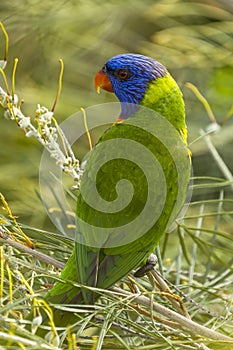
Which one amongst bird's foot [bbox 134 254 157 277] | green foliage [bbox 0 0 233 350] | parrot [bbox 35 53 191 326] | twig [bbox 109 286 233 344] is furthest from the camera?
green foliage [bbox 0 0 233 350]

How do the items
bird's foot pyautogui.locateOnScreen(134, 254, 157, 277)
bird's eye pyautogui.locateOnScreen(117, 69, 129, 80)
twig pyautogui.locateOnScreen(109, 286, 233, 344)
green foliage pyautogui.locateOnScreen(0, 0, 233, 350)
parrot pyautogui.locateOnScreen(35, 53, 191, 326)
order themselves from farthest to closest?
1. green foliage pyautogui.locateOnScreen(0, 0, 233, 350)
2. bird's eye pyautogui.locateOnScreen(117, 69, 129, 80)
3. bird's foot pyautogui.locateOnScreen(134, 254, 157, 277)
4. parrot pyautogui.locateOnScreen(35, 53, 191, 326)
5. twig pyautogui.locateOnScreen(109, 286, 233, 344)

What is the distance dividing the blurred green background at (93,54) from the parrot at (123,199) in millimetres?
782

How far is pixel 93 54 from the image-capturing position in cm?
294

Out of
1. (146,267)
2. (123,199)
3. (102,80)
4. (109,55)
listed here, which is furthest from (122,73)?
(109,55)

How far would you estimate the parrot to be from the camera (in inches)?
62.6

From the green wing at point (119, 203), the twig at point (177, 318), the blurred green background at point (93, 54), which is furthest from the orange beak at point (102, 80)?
the twig at point (177, 318)

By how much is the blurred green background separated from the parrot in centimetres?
78

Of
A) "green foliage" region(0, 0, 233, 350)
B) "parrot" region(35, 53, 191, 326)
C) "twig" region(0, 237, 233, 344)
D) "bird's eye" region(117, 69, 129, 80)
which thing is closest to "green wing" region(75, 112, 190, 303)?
"parrot" region(35, 53, 191, 326)

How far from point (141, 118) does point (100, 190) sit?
353mm

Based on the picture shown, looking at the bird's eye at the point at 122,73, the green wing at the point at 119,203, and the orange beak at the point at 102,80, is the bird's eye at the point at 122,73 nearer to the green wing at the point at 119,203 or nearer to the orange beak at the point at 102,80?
Result: the orange beak at the point at 102,80

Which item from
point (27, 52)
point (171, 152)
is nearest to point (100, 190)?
point (171, 152)

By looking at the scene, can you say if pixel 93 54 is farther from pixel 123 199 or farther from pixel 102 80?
pixel 123 199

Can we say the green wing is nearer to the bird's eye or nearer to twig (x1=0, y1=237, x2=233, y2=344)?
twig (x1=0, y1=237, x2=233, y2=344)

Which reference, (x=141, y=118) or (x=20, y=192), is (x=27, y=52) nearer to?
(x=20, y=192)
